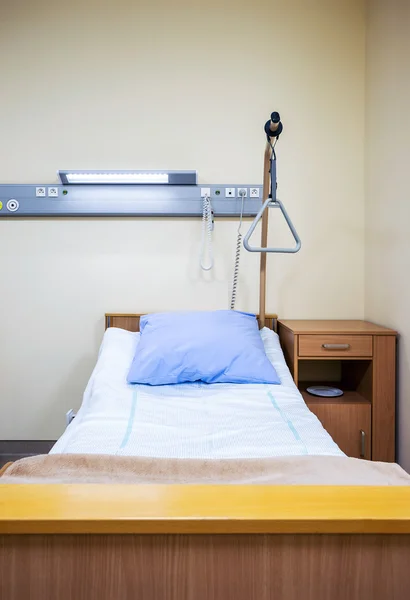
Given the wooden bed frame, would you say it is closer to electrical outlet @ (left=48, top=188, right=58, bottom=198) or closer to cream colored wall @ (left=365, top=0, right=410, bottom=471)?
cream colored wall @ (left=365, top=0, right=410, bottom=471)

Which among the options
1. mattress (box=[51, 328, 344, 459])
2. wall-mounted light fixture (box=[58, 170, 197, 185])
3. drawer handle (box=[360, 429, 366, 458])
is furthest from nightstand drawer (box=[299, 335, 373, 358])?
wall-mounted light fixture (box=[58, 170, 197, 185])

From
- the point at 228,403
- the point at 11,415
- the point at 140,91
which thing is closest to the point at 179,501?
the point at 228,403

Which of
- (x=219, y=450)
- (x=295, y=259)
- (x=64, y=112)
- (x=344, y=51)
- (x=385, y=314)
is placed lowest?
(x=219, y=450)

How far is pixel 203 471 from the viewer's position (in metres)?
1.03

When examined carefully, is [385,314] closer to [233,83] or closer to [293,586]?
[233,83]

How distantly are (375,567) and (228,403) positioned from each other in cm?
106

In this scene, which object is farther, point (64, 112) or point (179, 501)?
point (64, 112)

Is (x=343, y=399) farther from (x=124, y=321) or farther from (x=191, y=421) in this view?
(x=124, y=321)

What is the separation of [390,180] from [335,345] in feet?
2.91

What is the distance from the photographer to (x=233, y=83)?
102 inches

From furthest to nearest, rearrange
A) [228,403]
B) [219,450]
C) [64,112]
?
[64,112], [228,403], [219,450]

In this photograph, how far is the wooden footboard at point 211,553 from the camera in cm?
69

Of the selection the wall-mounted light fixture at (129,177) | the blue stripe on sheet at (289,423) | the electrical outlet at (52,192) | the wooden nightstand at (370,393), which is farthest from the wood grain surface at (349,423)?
the electrical outlet at (52,192)

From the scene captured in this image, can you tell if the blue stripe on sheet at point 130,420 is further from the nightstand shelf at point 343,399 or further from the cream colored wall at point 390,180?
the cream colored wall at point 390,180
